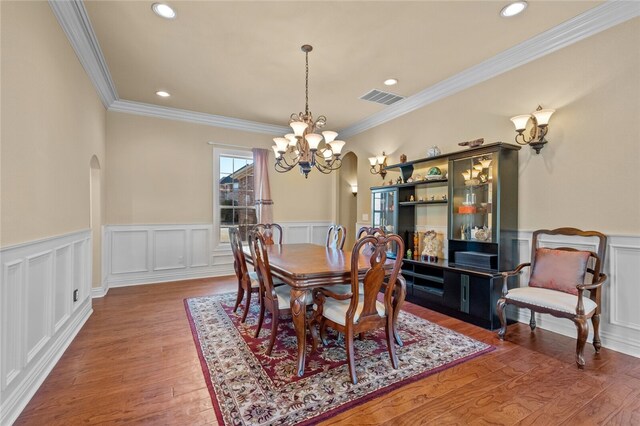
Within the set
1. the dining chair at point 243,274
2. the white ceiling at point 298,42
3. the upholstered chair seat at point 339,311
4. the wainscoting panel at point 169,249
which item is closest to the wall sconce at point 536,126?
the white ceiling at point 298,42

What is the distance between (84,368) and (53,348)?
0.37 m

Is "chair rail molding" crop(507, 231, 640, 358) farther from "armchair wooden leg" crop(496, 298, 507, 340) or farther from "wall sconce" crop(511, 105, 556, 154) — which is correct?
"wall sconce" crop(511, 105, 556, 154)

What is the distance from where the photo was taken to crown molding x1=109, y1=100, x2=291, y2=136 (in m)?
4.84

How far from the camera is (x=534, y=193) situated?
321 centimetres

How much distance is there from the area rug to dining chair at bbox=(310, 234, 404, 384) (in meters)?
0.14

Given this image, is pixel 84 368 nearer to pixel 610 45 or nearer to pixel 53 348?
pixel 53 348

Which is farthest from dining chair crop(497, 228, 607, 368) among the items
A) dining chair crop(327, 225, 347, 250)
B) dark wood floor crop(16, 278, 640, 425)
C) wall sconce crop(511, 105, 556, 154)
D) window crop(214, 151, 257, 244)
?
window crop(214, 151, 257, 244)

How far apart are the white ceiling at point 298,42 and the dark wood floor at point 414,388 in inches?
119

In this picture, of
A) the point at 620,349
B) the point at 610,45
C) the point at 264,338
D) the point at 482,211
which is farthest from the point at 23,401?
the point at 610,45

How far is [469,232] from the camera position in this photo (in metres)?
3.60

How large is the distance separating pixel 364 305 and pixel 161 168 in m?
4.52

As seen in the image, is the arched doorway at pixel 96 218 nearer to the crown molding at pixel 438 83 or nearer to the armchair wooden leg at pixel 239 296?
the crown molding at pixel 438 83

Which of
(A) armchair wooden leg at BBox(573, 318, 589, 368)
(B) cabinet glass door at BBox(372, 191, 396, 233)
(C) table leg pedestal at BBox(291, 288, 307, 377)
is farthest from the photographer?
(B) cabinet glass door at BBox(372, 191, 396, 233)

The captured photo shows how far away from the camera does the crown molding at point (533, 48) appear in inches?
102
